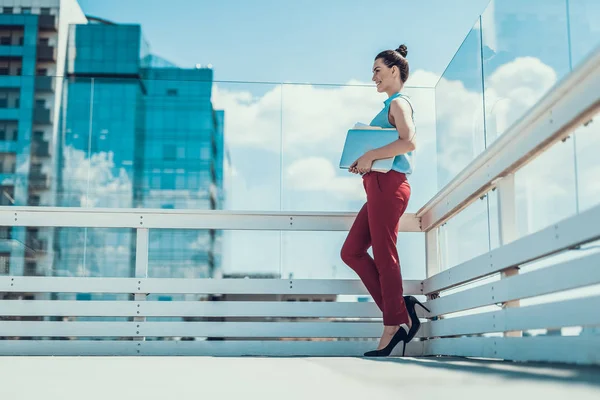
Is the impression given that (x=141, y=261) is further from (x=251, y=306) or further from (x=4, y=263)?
(x=4, y=263)

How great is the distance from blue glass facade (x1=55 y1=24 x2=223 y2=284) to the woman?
0.78m

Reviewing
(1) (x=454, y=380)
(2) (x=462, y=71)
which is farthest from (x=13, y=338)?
(1) (x=454, y=380)

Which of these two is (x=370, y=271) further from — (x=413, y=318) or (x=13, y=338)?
(x=13, y=338)

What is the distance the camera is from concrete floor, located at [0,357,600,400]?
4.86 ft

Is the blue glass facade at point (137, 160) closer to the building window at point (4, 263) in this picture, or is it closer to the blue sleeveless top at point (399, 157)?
the building window at point (4, 263)

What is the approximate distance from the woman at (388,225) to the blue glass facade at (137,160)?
0.78 metres

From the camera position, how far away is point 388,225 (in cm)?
333

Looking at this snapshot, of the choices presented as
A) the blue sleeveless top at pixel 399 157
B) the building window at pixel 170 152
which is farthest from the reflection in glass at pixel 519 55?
the building window at pixel 170 152

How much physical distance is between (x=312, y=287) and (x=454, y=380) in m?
2.15

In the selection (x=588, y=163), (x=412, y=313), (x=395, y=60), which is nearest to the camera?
(x=588, y=163)

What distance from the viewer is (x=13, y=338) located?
3795 mm

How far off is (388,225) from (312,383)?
1595mm

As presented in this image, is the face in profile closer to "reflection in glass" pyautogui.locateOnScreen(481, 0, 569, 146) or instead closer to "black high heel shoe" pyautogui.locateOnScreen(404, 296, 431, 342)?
"reflection in glass" pyautogui.locateOnScreen(481, 0, 569, 146)

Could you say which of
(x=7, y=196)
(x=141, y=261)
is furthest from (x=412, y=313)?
(x=7, y=196)
